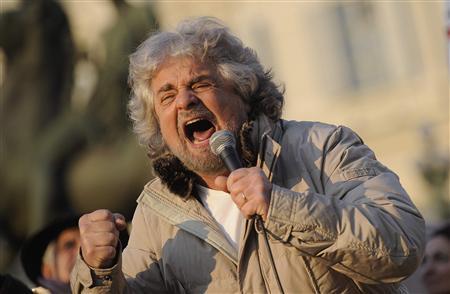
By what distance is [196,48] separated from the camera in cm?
498

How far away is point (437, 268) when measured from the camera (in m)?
7.77

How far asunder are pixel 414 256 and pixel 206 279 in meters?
Result: 0.71

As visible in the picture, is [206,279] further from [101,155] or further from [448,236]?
[101,155]

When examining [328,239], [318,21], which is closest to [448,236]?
[328,239]

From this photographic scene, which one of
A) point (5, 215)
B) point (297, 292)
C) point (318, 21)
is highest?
point (297, 292)

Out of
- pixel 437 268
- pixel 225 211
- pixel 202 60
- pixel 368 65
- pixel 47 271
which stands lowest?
pixel 368 65

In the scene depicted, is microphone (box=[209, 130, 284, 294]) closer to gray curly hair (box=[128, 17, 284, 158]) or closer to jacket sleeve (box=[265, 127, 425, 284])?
jacket sleeve (box=[265, 127, 425, 284])

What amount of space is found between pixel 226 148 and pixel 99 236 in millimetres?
457

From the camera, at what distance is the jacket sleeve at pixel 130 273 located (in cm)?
468

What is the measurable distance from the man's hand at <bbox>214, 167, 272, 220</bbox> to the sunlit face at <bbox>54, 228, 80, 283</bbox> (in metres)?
3.04

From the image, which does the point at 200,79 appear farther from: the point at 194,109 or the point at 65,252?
the point at 65,252

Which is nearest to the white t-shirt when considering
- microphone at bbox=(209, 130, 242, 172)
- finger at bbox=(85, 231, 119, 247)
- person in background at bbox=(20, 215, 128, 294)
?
microphone at bbox=(209, 130, 242, 172)

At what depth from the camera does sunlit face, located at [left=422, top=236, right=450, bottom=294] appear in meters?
7.73

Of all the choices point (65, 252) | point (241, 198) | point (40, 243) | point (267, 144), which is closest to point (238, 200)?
point (241, 198)
